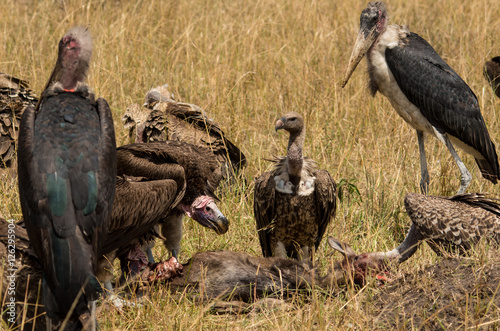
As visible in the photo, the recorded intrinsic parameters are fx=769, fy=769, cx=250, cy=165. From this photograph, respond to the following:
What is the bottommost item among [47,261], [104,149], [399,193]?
[399,193]

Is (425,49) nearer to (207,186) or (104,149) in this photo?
(207,186)

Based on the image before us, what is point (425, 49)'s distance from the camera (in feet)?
20.7

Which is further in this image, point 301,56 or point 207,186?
point 301,56

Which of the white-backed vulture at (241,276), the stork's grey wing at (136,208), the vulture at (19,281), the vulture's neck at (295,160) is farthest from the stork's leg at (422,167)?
the vulture at (19,281)

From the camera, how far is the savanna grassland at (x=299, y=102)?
402 cm

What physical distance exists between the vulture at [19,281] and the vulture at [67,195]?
1.05ft

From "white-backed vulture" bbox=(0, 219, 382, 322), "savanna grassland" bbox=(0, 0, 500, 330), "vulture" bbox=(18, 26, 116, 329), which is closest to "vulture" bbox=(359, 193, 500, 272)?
"savanna grassland" bbox=(0, 0, 500, 330)

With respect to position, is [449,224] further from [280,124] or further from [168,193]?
[168,193]

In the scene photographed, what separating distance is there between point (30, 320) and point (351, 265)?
1880 millimetres

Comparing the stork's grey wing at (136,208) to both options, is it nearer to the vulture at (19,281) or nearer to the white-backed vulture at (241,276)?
the white-backed vulture at (241,276)

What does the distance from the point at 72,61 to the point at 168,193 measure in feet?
3.09

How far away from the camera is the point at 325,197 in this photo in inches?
214

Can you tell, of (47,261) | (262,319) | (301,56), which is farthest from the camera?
(301,56)

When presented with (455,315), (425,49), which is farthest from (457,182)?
(455,315)
